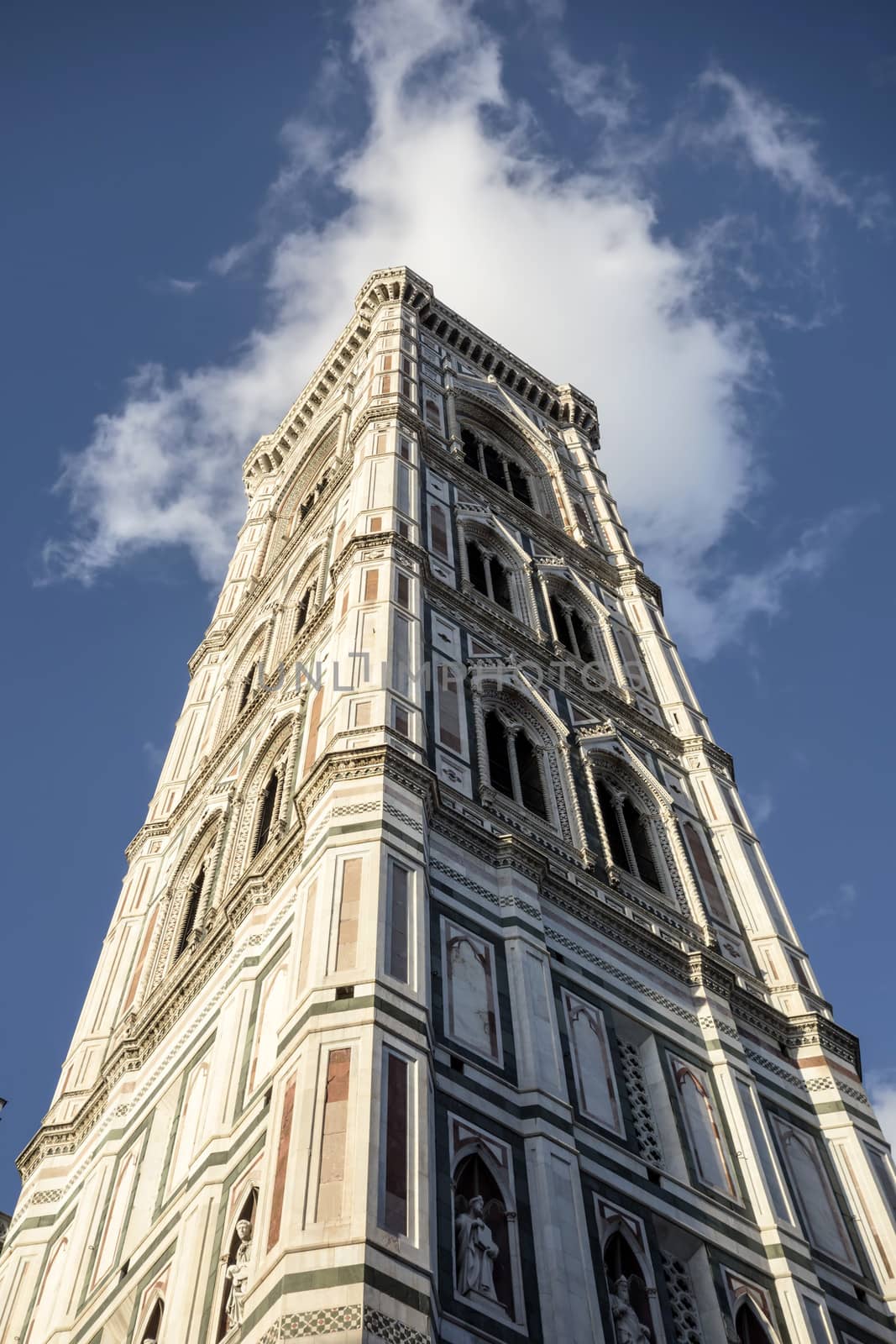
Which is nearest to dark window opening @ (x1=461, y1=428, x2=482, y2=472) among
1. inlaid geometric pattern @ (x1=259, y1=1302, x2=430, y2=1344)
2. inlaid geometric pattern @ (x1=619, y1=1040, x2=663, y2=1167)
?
inlaid geometric pattern @ (x1=619, y1=1040, x2=663, y2=1167)

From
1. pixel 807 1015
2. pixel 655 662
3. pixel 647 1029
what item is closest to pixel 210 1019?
pixel 647 1029

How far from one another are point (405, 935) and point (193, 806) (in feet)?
29.7

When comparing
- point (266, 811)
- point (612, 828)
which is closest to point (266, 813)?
point (266, 811)

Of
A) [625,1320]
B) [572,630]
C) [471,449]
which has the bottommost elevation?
[625,1320]

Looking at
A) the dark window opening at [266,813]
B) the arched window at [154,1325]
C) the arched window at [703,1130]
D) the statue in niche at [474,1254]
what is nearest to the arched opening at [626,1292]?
the statue in niche at [474,1254]

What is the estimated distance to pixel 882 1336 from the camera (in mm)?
11703

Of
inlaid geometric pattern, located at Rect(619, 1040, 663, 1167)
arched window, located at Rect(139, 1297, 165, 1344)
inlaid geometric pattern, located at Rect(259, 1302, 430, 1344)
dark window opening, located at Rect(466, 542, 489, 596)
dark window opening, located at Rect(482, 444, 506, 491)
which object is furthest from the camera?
dark window opening, located at Rect(482, 444, 506, 491)

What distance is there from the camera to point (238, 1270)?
32.3 feet

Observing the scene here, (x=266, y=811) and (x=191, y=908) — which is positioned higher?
(x=266, y=811)

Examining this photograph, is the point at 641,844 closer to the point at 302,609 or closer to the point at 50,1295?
the point at 302,609

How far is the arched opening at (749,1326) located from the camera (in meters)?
10.8

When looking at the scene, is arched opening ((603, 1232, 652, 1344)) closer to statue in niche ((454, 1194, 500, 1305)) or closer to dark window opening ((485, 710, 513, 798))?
statue in niche ((454, 1194, 500, 1305))

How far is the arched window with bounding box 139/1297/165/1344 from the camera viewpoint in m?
10.8

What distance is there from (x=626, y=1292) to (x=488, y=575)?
12.6 meters
